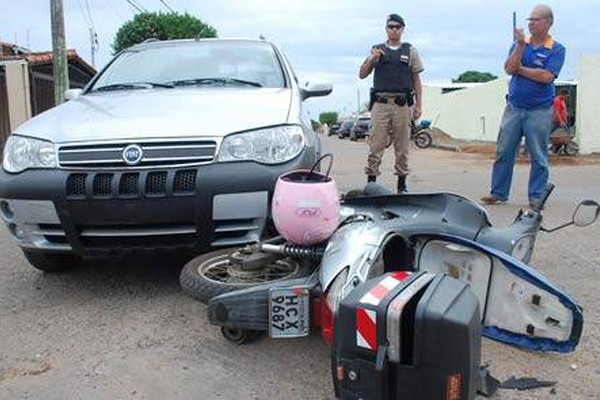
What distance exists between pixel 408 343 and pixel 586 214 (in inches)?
70.7

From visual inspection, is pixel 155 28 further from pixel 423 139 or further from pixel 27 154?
pixel 27 154

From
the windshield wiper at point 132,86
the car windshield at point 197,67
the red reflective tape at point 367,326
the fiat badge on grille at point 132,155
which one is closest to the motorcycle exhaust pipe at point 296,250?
the fiat badge on grille at point 132,155

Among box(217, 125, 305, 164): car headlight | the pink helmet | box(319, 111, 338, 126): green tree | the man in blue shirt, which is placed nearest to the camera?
the pink helmet

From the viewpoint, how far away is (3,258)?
205 inches

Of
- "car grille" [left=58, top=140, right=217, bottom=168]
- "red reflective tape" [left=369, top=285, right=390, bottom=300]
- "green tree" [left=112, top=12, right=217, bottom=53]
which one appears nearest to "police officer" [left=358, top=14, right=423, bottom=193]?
"car grille" [left=58, top=140, right=217, bottom=168]

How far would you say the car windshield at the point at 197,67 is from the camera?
16.1 feet

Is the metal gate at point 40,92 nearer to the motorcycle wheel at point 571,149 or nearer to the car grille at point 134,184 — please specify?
the motorcycle wheel at point 571,149

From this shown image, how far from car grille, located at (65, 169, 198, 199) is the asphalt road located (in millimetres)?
676

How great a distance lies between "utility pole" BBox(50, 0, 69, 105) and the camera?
15562 millimetres

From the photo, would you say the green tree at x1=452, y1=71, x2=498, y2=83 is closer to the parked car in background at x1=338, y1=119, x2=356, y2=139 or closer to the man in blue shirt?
the parked car in background at x1=338, y1=119, x2=356, y2=139

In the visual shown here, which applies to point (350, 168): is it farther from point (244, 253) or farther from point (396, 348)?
point (396, 348)

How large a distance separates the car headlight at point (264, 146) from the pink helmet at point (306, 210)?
0.49 metres

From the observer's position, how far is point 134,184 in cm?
367

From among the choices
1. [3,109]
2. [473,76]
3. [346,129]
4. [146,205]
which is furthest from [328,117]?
[146,205]
